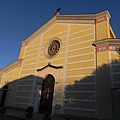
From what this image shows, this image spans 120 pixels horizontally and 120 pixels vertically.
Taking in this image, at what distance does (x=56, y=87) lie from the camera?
13.0 meters

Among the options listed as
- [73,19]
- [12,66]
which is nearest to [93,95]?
[73,19]

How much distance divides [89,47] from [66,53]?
2392 millimetres

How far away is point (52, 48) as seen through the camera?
611 inches

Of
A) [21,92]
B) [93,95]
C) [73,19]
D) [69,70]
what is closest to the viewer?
[93,95]

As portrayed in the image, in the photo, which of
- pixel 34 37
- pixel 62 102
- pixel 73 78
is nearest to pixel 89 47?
pixel 73 78

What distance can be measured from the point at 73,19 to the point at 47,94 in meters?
7.93

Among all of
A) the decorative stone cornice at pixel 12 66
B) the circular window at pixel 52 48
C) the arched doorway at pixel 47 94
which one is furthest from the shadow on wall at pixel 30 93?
the circular window at pixel 52 48

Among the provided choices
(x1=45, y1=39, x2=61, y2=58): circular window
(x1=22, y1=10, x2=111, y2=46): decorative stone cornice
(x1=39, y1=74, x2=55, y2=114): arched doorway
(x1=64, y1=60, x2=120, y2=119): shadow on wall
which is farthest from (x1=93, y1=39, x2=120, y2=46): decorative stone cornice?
(x1=39, y1=74, x2=55, y2=114): arched doorway

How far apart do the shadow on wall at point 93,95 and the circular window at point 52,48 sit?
4.35 m

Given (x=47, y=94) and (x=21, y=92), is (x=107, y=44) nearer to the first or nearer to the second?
(x=47, y=94)

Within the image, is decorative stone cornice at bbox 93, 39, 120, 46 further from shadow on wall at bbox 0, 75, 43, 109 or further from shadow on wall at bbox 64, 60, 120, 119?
shadow on wall at bbox 0, 75, 43, 109

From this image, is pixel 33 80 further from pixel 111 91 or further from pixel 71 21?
pixel 111 91

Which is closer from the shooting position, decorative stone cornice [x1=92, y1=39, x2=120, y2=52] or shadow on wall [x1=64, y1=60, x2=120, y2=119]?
shadow on wall [x1=64, y1=60, x2=120, y2=119]

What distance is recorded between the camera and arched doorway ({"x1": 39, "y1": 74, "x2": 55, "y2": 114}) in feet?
43.2
